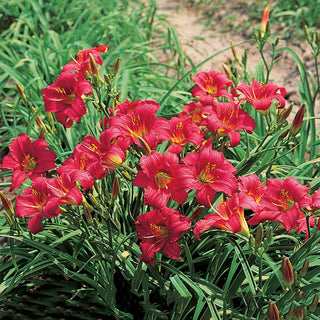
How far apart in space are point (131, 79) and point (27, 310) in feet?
4.39

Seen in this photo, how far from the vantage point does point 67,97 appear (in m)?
1.72

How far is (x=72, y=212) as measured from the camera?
1.55 meters

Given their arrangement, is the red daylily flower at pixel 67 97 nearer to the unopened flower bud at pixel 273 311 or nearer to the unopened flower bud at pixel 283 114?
the unopened flower bud at pixel 283 114

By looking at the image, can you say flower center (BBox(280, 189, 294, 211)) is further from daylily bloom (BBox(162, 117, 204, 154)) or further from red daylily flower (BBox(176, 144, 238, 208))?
daylily bloom (BBox(162, 117, 204, 154))

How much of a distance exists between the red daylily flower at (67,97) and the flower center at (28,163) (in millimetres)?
161

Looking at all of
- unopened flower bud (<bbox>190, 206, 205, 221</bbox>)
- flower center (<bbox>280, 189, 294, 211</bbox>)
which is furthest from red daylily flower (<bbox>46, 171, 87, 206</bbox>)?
flower center (<bbox>280, 189, 294, 211</bbox>)

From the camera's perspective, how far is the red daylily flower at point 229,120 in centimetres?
161

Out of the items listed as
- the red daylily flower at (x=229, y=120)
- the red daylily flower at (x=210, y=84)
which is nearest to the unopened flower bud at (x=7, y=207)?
the red daylily flower at (x=229, y=120)

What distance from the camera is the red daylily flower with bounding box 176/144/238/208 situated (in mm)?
1434

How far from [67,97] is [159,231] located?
590 mm

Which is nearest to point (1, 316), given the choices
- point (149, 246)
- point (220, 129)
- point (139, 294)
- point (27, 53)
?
point (139, 294)

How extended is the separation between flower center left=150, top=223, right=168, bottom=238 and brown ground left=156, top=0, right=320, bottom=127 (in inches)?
77.0

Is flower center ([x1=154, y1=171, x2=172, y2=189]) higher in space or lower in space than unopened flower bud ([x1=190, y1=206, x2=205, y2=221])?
higher

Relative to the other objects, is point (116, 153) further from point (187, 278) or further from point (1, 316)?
point (1, 316)
